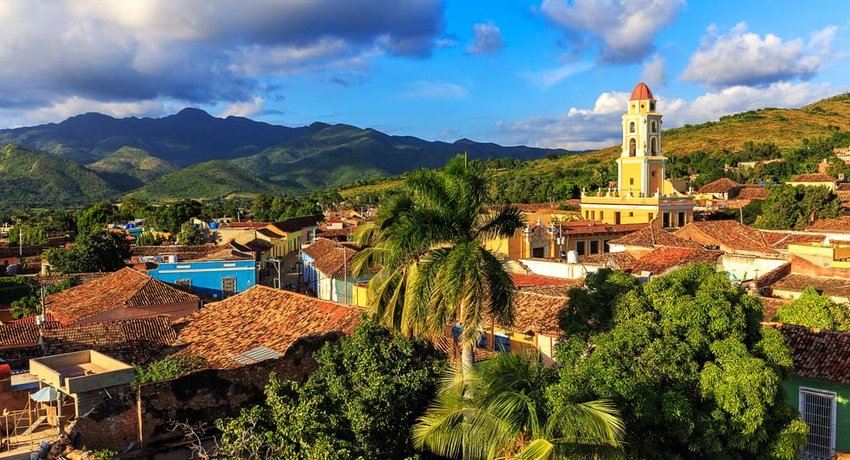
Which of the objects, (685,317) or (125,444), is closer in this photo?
(685,317)

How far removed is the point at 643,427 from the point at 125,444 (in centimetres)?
758

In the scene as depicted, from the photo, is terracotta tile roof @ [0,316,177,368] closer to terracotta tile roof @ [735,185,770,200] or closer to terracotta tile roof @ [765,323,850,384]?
terracotta tile roof @ [765,323,850,384]

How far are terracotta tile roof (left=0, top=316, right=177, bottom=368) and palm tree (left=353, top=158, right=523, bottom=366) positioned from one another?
404 inches

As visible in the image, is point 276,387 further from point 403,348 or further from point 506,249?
point 506,249

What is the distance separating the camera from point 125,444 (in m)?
10.7

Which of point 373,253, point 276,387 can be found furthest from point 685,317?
point 276,387

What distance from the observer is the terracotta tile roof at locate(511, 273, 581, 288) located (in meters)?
23.4

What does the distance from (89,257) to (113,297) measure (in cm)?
1691

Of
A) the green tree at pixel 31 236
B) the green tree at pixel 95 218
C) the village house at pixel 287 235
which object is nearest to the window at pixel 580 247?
the village house at pixel 287 235

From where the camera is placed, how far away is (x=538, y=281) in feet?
80.0

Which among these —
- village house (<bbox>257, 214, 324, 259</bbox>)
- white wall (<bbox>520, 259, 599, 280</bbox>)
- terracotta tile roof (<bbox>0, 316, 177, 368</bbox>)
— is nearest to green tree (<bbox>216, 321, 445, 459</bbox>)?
terracotta tile roof (<bbox>0, 316, 177, 368</bbox>)

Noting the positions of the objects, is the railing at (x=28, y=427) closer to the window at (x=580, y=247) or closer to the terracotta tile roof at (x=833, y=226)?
the window at (x=580, y=247)

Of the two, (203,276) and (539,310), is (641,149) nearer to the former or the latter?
(203,276)

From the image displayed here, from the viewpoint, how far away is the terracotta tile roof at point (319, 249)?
39438 mm
